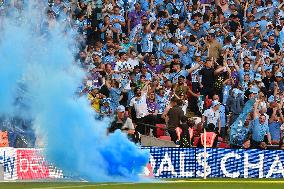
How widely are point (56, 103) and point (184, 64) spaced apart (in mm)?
10517

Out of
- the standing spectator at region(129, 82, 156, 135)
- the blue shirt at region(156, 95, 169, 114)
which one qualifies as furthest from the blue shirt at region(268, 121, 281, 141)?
the standing spectator at region(129, 82, 156, 135)

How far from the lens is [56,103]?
2412 centimetres

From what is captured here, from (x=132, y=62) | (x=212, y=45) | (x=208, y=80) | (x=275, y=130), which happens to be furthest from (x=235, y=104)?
(x=132, y=62)

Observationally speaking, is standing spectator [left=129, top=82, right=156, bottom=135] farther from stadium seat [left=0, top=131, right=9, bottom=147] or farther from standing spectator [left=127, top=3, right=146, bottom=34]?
Answer: standing spectator [left=127, top=3, right=146, bottom=34]

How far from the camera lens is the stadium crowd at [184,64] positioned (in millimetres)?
30453

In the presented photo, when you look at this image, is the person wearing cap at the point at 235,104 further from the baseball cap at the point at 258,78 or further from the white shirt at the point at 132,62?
the white shirt at the point at 132,62

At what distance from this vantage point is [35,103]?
79.2ft

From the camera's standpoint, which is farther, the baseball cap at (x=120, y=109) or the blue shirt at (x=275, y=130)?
the blue shirt at (x=275, y=130)

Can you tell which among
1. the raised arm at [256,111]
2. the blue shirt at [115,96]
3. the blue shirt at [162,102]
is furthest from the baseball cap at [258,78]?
the blue shirt at [115,96]

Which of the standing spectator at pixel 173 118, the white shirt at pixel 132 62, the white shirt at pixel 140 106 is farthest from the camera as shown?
the white shirt at pixel 132 62

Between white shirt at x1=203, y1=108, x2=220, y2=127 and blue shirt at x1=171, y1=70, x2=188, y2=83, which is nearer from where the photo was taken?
white shirt at x1=203, y1=108, x2=220, y2=127

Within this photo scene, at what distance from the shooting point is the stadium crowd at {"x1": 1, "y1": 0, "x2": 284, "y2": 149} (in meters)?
30.5

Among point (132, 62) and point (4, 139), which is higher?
point (132, 62)

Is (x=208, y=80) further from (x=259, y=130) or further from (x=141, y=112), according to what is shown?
(x=259, y=130)
